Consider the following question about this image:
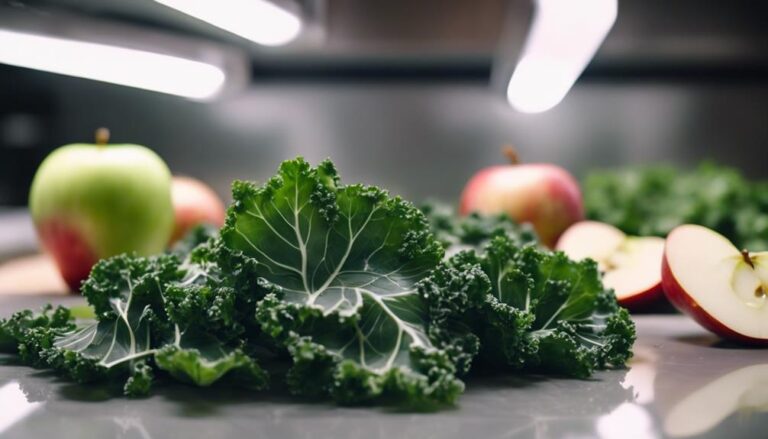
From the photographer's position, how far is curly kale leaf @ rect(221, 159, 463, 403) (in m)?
1.00

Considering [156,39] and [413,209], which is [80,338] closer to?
[413,209]

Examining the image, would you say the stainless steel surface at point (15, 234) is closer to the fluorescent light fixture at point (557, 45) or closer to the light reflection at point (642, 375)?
the fluorescent light fixture at point (557, 45)

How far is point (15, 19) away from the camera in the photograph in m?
1.88

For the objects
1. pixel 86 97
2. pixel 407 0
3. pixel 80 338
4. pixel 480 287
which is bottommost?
pixel 80 338

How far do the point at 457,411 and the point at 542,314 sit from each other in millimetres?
280

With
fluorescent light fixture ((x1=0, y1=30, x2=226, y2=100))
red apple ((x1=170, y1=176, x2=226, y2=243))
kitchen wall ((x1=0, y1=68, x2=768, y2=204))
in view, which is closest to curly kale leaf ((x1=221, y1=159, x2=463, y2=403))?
fluorescent light fixture ((x1=0, y1=30, x2=226, y2=100))

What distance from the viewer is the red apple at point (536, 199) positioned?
7.39 ft

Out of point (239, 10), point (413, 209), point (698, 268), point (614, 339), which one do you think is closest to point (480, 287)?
point (413, 209)

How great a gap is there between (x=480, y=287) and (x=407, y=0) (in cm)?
222

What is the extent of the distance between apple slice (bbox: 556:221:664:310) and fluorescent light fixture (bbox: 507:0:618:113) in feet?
1.47

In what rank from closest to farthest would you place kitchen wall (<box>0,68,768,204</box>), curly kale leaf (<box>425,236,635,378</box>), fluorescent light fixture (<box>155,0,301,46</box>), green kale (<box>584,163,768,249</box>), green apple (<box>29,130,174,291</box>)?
curly kale leaf (<box>425,236,635,378</box>), fluorescent light fixture (<box>155,0,301,46</box>), green apple (<box>29,130,174,291</box>), green kale (<box>584,163,768,249</box>), kitchen wall (<box>0,68,768,204</box>)

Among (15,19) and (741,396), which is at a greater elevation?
(15,19)

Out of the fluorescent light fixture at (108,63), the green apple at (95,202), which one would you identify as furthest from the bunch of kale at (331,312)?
the fluorescent light fixture at (108,63)

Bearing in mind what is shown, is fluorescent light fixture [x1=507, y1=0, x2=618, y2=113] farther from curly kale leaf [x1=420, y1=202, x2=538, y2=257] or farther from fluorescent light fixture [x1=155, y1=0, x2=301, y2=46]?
fluorescent light fixture [x1=155, y1=0, x2=301, y2=46]
